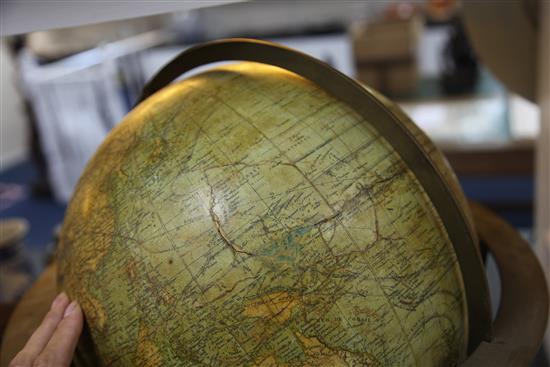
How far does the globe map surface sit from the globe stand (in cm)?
7

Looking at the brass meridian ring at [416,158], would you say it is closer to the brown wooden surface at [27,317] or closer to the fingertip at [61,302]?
the fingertip at [61,302]

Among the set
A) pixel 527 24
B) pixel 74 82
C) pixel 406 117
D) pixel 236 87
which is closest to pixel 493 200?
pixel 527 24

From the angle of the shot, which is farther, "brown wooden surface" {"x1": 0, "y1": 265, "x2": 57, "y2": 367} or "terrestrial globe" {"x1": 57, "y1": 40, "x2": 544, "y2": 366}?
"brown wooden surface" {"x1": 0, "y1": 265, "x2": 57, "y2": 367}

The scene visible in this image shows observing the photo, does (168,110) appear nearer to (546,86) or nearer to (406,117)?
(406,117)

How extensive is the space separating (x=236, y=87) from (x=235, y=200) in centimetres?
24

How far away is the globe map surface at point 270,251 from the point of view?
84 cm

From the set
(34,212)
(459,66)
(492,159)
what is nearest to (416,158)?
(492,159)

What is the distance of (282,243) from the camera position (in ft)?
2.76

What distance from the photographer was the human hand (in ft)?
2.97

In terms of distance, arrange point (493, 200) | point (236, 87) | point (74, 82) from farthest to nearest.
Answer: point (74, 82) → point (493, 200) → point (236, 87)

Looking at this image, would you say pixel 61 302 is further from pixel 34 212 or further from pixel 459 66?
pixel 459 66

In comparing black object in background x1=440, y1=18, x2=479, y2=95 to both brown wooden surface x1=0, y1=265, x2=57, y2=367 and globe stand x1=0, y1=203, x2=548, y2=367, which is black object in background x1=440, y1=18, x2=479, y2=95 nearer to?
globe stand x1=0, y1=203, x2=548, y2=367

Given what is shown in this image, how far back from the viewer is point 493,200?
3.76 meters

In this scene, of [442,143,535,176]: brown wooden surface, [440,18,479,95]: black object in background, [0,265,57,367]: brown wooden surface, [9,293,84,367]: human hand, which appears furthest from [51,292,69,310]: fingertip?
[440,18,479,95]: black object in background
